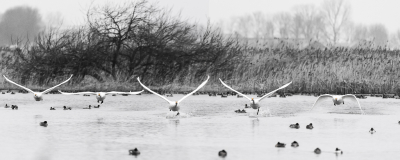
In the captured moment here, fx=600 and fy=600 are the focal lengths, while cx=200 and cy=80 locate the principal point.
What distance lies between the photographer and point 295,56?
32.1 meters

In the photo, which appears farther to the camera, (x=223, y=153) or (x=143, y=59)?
(x=143, y=59)

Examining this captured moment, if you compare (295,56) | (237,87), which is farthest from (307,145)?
(295,56)

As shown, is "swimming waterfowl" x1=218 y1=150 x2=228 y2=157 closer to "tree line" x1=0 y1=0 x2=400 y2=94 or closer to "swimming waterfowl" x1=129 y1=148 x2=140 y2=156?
"swimming waterfowl" x1=129 y1=148 x2=140 y2=156

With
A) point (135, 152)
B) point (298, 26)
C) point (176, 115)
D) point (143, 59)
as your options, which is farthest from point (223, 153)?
point (298, 26)

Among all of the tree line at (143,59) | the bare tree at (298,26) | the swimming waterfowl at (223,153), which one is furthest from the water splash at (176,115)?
the bare tree at (298,26)

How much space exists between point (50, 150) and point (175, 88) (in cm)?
1587

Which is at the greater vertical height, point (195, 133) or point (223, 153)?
point (195, 133)

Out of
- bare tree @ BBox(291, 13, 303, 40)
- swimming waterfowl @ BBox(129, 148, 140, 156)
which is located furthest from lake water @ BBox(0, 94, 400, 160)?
bare tree @ BBox(291, 13, 303, 40)

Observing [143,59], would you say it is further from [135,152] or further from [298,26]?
[298,26]

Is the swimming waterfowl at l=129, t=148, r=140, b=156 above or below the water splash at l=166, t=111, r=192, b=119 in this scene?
below

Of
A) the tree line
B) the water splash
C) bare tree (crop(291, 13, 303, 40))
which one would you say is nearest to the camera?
the water splash

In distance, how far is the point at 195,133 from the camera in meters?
11.1

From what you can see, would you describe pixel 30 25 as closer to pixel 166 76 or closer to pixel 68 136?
pixel 166 76

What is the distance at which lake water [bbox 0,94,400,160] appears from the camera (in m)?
8.73
